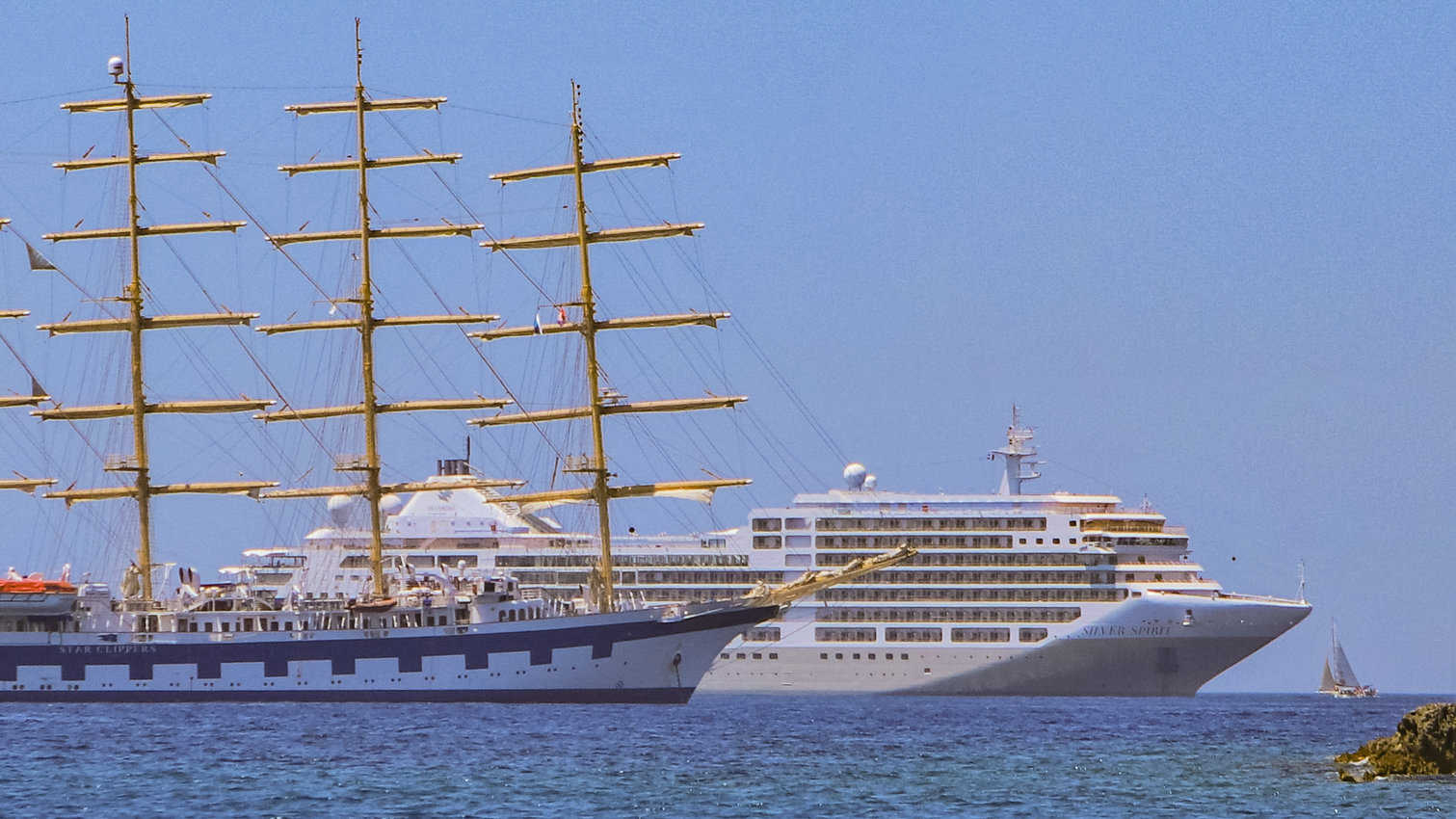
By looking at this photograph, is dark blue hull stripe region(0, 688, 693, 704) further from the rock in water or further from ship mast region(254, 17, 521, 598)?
the rock in water

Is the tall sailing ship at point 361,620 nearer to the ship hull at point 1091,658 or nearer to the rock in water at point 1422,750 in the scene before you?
the ship hull at point 1091,658

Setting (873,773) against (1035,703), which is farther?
(1035,703)

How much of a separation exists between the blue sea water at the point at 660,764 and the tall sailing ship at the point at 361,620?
173cm

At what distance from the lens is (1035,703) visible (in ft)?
299

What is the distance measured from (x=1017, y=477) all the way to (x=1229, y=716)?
2428cm

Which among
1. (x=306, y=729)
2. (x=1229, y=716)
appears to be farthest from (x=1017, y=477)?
(x=306, y=729)

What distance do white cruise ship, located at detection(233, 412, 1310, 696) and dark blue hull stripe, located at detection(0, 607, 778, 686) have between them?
1614cm

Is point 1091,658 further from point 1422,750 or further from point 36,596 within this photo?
point 1422,750

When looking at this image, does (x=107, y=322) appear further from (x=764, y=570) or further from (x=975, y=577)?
(x=975, y=577)

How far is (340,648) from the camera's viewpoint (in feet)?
260

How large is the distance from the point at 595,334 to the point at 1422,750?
4054cm

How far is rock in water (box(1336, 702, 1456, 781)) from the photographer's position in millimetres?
49938

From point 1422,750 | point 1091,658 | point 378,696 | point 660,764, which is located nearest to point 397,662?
point 378,696

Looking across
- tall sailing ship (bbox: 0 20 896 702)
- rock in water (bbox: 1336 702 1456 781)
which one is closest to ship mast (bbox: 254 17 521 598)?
tall sailing ship (bbox: 0 20 896 702)
